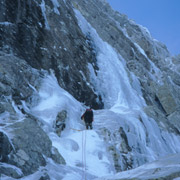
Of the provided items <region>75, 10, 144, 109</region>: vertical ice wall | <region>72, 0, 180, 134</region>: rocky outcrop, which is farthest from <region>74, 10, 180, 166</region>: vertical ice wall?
<region>72, 0, 180, 134</region>: rocky outcrop

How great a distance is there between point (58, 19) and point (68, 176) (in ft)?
39.5

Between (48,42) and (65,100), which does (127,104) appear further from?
(65,100)

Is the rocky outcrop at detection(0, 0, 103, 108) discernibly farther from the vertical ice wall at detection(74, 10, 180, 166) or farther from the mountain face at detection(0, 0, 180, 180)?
the vertical ice wall at detection(74, 10, 180, 166)

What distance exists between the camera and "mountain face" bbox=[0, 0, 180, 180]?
20.1ft

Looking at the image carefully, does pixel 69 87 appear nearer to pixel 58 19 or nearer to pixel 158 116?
pixel 58 19

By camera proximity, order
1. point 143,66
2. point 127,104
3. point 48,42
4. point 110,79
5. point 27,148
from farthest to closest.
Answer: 1. point 143,66
2. point 110,79
3. point 127,104
4. point 48,42
5. point 27,148

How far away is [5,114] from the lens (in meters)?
6.70

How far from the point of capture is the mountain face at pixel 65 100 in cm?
611

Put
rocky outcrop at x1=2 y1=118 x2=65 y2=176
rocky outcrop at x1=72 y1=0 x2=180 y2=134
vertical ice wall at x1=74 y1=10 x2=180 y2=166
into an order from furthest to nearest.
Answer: rocky outcrop at x1=72 y1=0 x2=180 y2=134 < vertical ice wall at x1=74 y1=10 x2=180 y2=166 < rocky outcrop at x1=2 y1=118 x2=65 y2=176

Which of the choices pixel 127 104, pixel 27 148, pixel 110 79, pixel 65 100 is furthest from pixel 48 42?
pixel 27 148

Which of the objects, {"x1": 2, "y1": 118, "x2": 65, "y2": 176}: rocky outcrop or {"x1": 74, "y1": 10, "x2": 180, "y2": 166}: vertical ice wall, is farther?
{"x1": 74, "y1": 10, "x2": 180, "y2": 166}: vertical ice wall

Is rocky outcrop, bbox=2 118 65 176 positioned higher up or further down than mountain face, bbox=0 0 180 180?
further down

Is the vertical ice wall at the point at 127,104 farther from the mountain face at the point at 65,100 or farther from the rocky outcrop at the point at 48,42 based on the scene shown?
the rocky outcrop at the point at 48,42

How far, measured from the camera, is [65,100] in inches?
422
